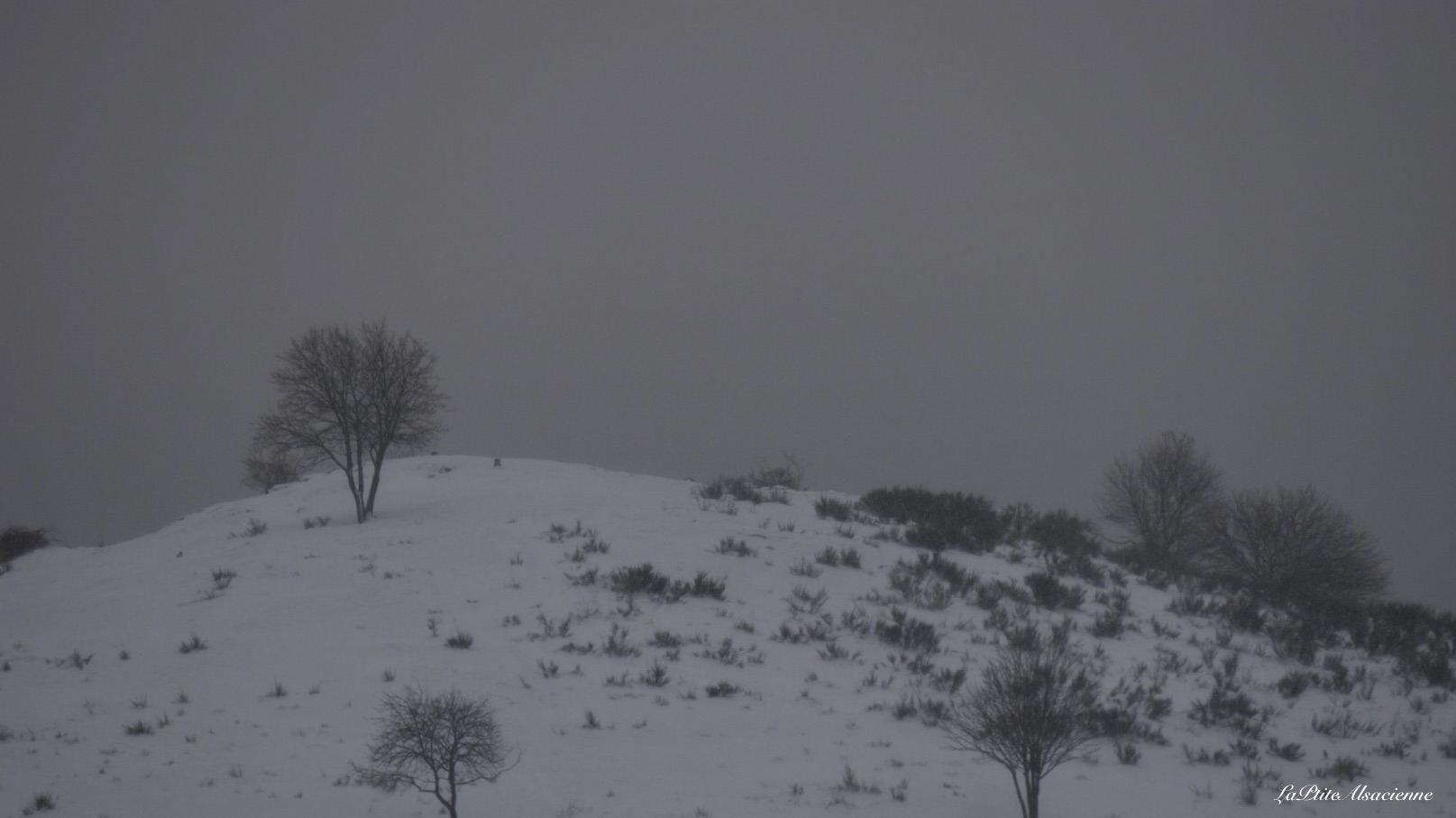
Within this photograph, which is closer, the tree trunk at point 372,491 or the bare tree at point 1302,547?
the tree trunk at point 372,491

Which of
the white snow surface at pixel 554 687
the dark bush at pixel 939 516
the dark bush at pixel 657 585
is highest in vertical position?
the dark bush at pixel 939 516

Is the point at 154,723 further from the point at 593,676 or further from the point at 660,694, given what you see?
the point at 660,694

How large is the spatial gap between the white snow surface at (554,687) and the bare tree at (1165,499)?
1567 centimetres

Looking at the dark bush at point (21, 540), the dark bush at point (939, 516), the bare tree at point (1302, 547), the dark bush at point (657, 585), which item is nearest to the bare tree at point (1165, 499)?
the bare tree at point (1302, 547)

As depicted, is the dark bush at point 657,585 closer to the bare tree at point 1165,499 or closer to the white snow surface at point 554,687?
the white snow surface at point 554,687

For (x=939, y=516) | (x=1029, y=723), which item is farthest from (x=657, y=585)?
(x=939, y=516)

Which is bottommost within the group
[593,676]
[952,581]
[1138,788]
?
[1138,788]

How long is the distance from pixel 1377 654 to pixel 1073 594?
5063 mm

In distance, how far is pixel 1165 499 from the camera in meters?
31.0

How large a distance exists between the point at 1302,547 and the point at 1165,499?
6.75 meters

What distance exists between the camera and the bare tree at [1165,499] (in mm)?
29984

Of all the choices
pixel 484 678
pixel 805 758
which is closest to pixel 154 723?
pixel 484 678

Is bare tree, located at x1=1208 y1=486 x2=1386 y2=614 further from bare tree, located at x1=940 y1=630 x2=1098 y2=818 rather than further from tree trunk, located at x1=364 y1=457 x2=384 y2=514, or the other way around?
tree trunk, located at x1=364 y1=457 x2=384 y2=514

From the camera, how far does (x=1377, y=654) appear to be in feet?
44.3
